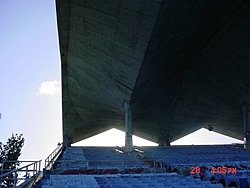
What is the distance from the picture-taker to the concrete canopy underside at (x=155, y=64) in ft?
57.9

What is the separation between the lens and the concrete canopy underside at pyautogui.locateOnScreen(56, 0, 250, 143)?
17641 mm

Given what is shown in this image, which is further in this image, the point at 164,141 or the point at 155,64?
the point at 164,141

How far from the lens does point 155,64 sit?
21.9m

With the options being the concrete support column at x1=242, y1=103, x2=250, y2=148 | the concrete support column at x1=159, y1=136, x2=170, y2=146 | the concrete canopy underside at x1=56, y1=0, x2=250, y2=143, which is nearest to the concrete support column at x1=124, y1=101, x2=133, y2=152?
the concrete canopy underside at x1=56, y1=0, x2=250, y2=143

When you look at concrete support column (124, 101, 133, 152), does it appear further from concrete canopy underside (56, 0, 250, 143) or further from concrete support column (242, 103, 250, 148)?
concrete support column (242, 103, 250, 148)

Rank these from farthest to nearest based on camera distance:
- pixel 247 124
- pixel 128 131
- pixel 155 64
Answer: pixel 247 124
pixel 128 131
pixel 155 64

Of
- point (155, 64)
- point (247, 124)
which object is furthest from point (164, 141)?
point (155, 64)

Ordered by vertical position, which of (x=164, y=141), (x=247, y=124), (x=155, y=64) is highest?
(x=155, y=64)

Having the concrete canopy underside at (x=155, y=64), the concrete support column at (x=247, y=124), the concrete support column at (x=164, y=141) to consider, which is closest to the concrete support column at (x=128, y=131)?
the concrete canopy underside at (x=155, y=64)

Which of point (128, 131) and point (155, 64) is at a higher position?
point (155, 64)

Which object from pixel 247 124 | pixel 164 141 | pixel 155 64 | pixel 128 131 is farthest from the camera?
pixel 164 141

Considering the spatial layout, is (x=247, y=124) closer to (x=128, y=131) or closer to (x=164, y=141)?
(x=164, y=141)

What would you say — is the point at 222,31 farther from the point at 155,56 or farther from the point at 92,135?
the point at 92,135

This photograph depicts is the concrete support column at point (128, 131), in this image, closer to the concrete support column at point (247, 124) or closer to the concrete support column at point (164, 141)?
the concrete support column at point (247, 124)
